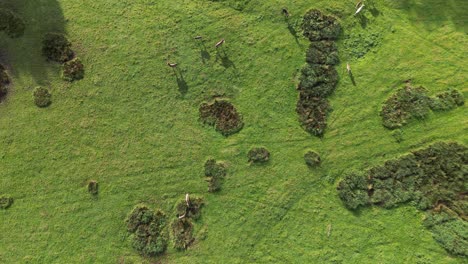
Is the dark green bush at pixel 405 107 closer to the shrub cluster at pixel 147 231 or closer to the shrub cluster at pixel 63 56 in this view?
the shrub cluster at pixel 147 231

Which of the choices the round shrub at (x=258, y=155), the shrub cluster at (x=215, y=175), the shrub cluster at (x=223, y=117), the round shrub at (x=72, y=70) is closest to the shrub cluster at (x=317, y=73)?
the round shrub at (x=258, y=155)

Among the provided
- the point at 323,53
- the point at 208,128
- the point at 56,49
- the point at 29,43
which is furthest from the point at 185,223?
the point at 29,43

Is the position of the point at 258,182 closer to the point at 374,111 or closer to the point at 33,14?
the point at 374,111

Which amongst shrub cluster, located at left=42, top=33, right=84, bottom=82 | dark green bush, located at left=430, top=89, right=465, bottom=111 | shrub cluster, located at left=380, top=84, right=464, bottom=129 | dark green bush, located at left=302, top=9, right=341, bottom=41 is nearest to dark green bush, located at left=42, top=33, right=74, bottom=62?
shrub cluster, located at left=42, top=33, right=84, bottom=82

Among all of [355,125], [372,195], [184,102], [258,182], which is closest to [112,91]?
[184,102]

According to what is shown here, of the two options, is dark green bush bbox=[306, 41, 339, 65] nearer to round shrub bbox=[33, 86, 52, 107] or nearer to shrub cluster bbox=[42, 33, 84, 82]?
shrub cluster bbox=[42, 33, 84, 82]
